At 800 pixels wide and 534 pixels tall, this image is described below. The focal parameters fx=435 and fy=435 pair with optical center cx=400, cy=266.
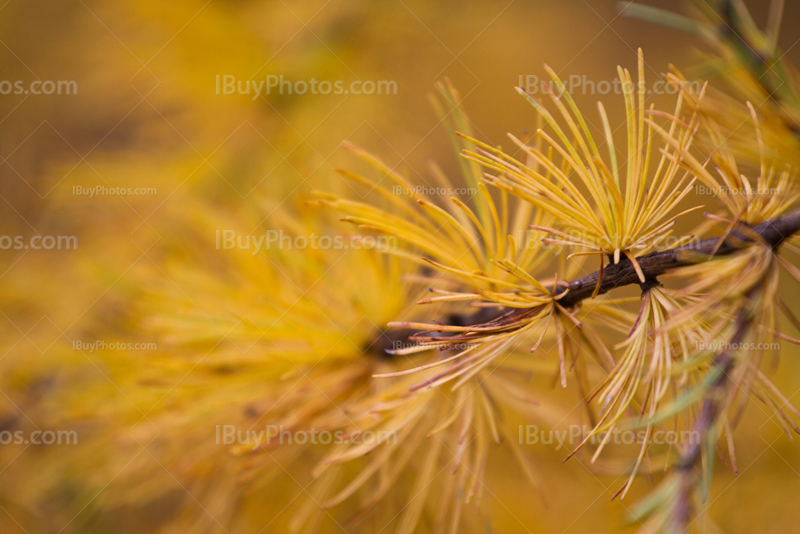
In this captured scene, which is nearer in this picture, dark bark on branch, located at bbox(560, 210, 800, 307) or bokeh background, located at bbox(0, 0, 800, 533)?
dark bark on branch, located at bbox(560, 210, 800, 307)

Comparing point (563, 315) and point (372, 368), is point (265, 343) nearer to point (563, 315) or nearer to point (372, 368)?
point (372, 368)

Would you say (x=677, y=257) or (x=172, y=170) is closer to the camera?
(x=677, y=257)

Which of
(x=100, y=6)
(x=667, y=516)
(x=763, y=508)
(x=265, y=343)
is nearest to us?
(x=667, y=516)

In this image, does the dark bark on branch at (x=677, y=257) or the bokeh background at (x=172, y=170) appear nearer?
the dark bark on branch at (x=677, y=257)

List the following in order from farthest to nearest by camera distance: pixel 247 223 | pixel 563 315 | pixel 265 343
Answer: pixel 247 223 < pixel 265 343 < pixel 563 315

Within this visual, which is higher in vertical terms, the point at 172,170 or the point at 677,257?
the point at 172,170

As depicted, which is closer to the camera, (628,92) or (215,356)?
(628,92)

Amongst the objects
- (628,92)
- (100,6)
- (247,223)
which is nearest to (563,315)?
(628,92)

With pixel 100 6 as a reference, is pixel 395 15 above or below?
below
